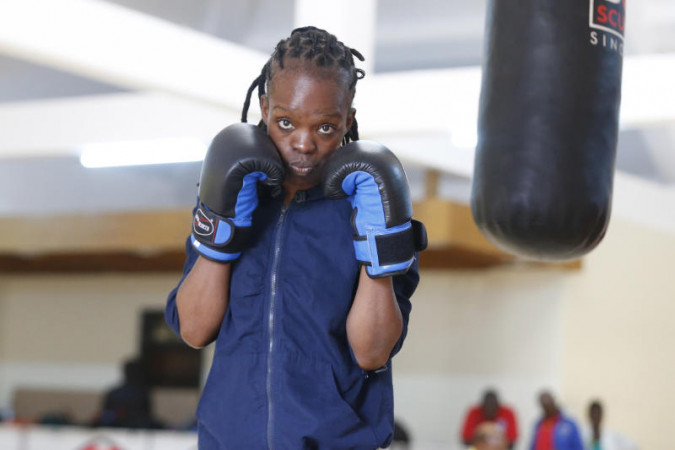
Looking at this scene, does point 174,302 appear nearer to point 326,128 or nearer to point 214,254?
point 214,254

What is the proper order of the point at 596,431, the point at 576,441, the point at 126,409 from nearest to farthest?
the point at 576,441
the point at 596,431
the point at 126,409

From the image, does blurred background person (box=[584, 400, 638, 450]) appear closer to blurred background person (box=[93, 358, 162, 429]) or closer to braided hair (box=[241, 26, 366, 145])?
blurred background person (box=[93, 358, 162, 429])

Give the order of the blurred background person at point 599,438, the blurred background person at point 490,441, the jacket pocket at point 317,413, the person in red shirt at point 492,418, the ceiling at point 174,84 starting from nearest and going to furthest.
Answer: the jacket pocket at point 317,413
the ceiling at point 174,84
the blurred background person at point 490,441
the blurred background person at point 599,438
the person in red shirt at point 492,418

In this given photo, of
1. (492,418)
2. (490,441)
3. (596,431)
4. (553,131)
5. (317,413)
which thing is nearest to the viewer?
(317,413)

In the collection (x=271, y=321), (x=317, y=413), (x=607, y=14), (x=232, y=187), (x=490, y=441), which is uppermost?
(x=607, y=14)

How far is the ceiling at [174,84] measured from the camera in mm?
4473

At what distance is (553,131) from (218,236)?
1.48m

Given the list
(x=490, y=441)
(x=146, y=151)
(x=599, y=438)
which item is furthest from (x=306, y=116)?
(x=599, y=438)

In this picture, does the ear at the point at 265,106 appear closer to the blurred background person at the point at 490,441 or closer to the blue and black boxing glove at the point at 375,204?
the blue and black boxing glove at the point at 375,204

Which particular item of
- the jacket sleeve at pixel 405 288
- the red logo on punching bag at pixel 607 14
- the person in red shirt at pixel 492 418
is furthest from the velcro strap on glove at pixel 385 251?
the person in red shirt at pixel 492 418

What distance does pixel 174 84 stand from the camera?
4590 millimetres

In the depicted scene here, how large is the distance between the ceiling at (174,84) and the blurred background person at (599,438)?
2.35 metres

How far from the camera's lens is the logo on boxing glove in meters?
1.56

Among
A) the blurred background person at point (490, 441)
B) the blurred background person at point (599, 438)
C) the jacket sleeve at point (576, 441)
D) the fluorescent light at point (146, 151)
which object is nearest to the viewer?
the blurred background person at point (490, 441)
